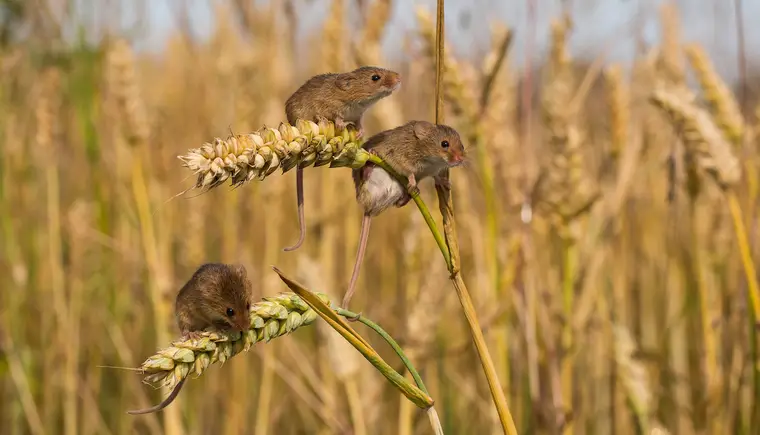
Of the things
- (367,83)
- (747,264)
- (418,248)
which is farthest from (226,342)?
(418,248)

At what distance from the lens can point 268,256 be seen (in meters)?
2.66

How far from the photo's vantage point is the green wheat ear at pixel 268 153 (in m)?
0.78

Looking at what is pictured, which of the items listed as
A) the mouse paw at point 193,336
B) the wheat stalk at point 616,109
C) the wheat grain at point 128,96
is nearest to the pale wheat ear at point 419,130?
the mouse paw at point 193,336

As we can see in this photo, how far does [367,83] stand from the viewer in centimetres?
133

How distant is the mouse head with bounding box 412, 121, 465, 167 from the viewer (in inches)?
45.4

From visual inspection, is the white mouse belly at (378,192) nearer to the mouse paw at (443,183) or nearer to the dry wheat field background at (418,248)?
the mouse paw at (443,183)

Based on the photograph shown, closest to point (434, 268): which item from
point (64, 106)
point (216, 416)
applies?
point (216, 416)

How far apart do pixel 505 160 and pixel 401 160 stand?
1197 mm

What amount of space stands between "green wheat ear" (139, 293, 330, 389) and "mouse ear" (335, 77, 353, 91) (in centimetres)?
38

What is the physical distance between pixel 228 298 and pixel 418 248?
1194mm

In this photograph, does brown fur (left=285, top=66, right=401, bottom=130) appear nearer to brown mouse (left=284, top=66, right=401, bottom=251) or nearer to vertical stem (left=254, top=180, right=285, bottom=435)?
brown mouse (left=284, top=66, right=401, bottom=251)

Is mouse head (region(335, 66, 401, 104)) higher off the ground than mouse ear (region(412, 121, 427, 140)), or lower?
higher

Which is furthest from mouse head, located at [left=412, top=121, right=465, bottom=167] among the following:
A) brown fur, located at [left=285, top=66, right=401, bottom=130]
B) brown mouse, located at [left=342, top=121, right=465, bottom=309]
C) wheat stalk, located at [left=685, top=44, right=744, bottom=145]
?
wheat stalk, located at [left=685, top=44, right=744, bottom=145]

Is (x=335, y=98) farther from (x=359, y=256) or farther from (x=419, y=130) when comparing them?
(x=359, y=256)
